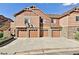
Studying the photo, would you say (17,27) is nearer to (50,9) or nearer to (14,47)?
(14,47)

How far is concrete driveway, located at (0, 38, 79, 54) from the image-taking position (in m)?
13.6

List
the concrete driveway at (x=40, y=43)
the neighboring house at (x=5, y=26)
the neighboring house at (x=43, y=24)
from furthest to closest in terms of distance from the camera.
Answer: the neighboring house at (x=43, y=24), the neighboring house at (x=5, y=26), the concrete driveway at (x=40, y=43)

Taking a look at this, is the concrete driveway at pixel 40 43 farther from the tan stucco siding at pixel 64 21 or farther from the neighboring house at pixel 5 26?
the tan stucco siding at pixel 64 21

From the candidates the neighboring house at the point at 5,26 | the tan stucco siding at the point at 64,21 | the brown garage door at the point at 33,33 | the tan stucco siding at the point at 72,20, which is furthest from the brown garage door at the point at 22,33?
the tan stucco siding at the point at 72,20

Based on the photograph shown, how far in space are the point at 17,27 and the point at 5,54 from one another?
6.00 feet

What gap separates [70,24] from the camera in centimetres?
1414

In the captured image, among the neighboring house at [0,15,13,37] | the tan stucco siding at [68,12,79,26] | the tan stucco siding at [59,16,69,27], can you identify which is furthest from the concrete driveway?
the tan stucco siding at [68,12,79,26]

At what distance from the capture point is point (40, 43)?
45.2 ft

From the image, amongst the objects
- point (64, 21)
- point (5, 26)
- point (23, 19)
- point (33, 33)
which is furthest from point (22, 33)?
point (64, 21)

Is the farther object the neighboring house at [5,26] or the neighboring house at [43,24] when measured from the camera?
the neighboring house at [43,24]

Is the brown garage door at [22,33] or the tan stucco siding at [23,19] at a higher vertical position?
the tan stucco siding at [23,19]

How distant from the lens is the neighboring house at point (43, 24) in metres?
14.0

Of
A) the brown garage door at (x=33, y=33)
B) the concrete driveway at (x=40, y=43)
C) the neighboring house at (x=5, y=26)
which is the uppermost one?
the neighboring house at (x=5, y=26)

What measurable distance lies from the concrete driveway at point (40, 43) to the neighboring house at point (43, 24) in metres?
0.35
